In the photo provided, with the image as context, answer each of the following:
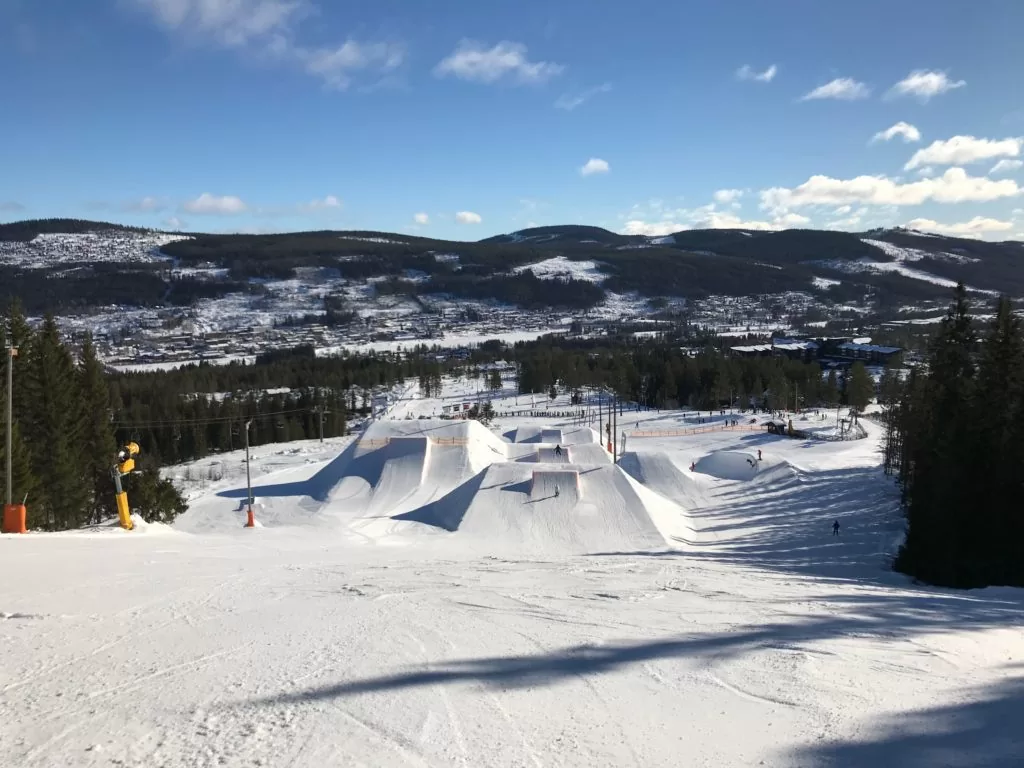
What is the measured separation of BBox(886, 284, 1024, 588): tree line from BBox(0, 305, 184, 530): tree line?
94.0 feet

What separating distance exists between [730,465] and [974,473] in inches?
845

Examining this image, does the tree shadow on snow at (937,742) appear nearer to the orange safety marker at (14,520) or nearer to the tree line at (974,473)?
the tree line at (974,473)

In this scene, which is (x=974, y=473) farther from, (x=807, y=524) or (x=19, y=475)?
(x=19, y=475)

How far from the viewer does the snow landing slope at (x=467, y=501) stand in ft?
89.8

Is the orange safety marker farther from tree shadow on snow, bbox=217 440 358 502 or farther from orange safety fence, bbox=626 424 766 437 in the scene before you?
orange safety fence, bbox=626 424 766 437

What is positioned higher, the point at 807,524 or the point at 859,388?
the point at 859,388

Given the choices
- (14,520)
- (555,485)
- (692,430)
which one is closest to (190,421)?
(692,430)

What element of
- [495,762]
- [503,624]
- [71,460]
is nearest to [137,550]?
[503,624]

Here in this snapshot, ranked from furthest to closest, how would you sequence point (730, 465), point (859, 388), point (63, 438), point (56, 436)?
point (859, 388), point (730, 465), point (63, 438), point (56, 436)

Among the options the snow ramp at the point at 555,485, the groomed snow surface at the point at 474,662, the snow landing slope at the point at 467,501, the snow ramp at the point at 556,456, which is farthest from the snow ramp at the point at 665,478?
the groomed snow surface at the point at 474,662

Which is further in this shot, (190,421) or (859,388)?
(859,388)

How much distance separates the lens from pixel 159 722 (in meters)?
5.75

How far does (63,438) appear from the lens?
27.1m

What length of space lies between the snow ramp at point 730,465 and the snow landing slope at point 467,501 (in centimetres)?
868
